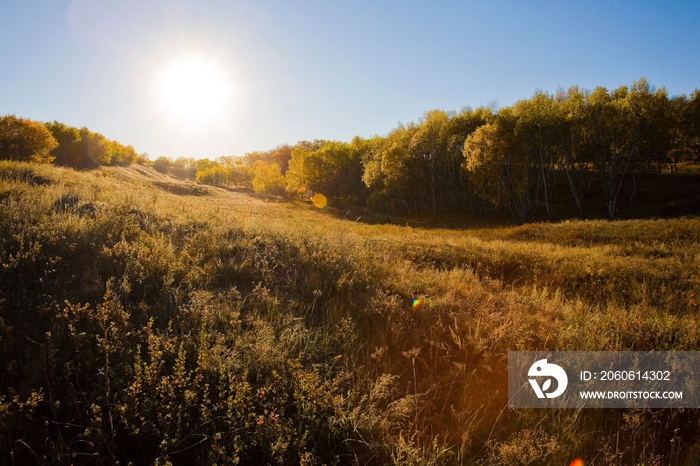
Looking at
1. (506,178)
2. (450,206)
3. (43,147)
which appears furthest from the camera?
(450,206)

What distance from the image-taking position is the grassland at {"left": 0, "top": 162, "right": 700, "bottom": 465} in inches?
110

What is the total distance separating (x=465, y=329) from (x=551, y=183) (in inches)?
1876

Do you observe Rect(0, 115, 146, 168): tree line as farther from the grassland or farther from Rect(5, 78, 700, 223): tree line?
the grassland

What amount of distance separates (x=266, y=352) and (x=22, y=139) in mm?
54547

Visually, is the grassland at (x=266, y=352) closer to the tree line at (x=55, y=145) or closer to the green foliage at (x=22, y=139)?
the tree line at (x=55, y=145)

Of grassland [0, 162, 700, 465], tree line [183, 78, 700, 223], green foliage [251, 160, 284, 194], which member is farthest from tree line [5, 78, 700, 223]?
grassland [0, 162, 700, 465]

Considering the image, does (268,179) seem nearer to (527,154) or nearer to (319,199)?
(319,199)

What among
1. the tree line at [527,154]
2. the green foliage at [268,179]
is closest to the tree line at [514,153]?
the tree line at [527,154]

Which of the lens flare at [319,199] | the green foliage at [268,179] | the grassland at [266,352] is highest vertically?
the green foliage at [268,179]

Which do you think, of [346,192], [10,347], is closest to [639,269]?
[10,347]

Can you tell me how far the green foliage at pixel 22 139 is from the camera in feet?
121

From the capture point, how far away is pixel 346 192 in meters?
61.4

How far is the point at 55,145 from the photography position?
1865 inches

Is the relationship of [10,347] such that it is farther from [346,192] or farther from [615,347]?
[346,192]
